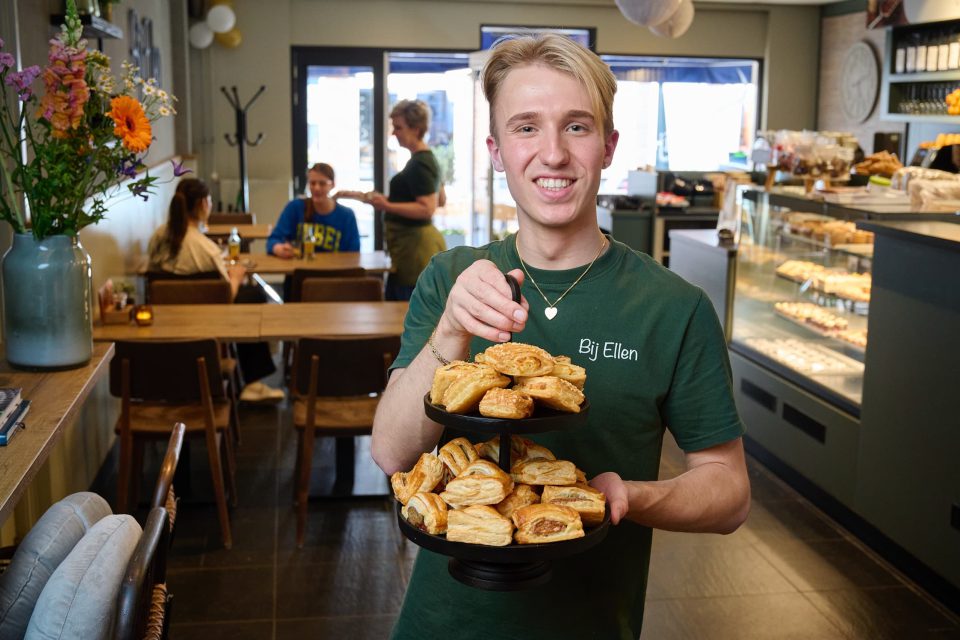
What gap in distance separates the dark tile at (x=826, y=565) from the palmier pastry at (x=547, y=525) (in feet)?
9.95

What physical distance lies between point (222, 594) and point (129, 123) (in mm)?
2009

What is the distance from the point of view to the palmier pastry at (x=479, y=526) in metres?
1.17

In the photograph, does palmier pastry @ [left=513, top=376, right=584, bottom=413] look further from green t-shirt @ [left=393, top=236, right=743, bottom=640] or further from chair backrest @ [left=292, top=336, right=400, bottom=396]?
chair backrest @ [left=292, top=336, right=400, bottom=396]

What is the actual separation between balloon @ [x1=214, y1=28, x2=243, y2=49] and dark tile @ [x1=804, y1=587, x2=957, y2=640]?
9.12 metres

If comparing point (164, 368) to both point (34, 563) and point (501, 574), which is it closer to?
point (34, 563)

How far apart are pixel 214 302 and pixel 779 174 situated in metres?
3.15

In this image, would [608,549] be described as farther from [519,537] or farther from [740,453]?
[519,537]

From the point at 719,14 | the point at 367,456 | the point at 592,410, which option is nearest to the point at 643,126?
the point at 719,14

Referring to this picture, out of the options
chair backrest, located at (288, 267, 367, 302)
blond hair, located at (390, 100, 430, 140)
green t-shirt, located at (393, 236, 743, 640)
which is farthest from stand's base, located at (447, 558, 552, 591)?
blond hair, located at (390, 100, 430, 140)

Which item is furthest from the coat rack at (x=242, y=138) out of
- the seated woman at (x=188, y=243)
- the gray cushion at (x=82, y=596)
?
the gray cushion at (x=82, y=596)

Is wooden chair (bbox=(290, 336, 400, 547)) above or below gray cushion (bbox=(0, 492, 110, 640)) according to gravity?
below

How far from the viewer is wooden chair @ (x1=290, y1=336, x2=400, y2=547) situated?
4203mm

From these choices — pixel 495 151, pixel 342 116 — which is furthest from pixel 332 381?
pixel 342 116

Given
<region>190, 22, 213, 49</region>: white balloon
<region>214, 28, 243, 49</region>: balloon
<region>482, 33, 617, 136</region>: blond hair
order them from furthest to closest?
<region>214, 28, 243, 49</region>: balloon
<region>190, 22, 213, 49</region>: white balloon
<region>482, 33, 617, 136</region>: blond hair
